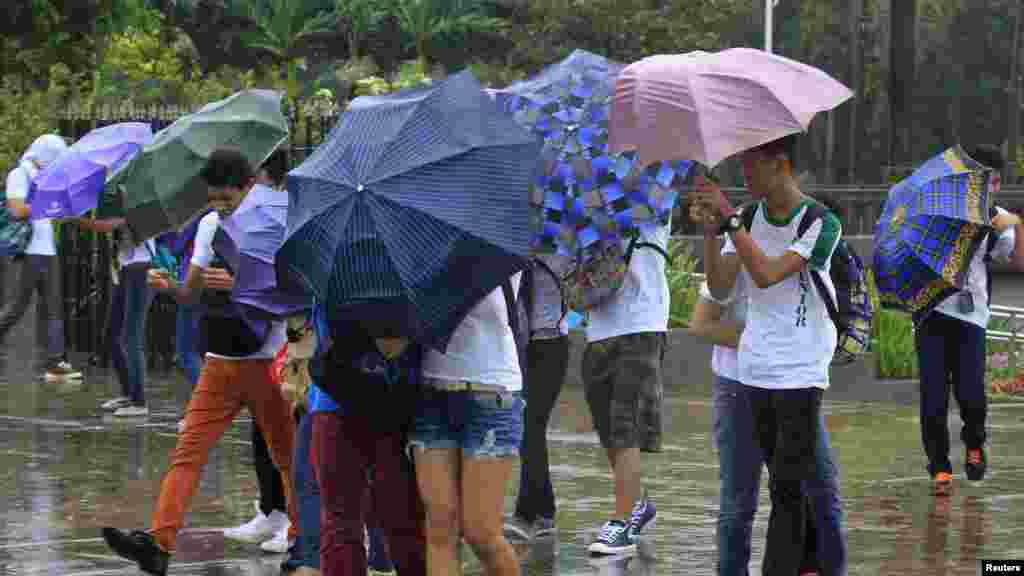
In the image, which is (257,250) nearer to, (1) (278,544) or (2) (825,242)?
(1) (278,544)

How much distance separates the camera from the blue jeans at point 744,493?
7691 mm

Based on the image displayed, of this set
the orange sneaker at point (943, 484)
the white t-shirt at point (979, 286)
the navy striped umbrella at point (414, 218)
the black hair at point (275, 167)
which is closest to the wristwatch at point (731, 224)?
the navy striped umbrella at point (414, 218)

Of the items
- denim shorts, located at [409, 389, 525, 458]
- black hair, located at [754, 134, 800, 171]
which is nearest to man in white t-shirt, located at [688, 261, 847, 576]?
black hair, located at [754, 134, 800, 171]

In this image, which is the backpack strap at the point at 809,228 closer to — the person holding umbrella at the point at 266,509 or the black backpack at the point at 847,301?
the black backpack at the point at 847,301

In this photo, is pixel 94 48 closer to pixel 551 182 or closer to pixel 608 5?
pixel 608 5

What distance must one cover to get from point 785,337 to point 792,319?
0.07 m

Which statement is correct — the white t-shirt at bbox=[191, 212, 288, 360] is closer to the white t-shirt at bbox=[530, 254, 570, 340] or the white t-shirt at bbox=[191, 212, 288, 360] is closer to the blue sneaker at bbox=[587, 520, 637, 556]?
the white t-shirt at bbox=[530, 254, 570, 340]

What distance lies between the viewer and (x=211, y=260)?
29.0 feet

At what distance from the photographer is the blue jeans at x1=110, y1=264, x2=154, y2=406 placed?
48.2 ft

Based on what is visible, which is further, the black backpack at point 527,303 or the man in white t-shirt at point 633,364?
the man in white t-shirt at point 633,364

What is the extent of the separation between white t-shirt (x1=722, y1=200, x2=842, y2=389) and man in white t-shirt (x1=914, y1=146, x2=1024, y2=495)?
12.9 feet

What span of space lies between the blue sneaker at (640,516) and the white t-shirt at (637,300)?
78 centimetres

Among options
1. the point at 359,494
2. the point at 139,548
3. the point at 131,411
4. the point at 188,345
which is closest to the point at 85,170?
the point at 188,345

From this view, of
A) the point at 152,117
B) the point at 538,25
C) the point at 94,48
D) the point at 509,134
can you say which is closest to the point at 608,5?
the point at 538,25
